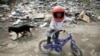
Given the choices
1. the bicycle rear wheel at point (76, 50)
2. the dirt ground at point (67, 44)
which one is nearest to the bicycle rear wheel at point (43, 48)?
the dirt ground at point (67, 44)

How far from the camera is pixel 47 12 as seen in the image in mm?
9867

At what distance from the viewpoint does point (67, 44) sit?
6328 mm

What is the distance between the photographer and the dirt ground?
5.88m

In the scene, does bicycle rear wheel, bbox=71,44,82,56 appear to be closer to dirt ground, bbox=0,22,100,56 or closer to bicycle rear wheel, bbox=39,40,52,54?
dirt ground, bbox=0,22,100,56

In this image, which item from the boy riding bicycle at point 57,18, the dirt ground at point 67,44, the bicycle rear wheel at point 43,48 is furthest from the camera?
the dirt ground at point 67,44

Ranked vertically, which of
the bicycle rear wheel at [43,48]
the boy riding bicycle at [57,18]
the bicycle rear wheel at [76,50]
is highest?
the boy riding bicycle at [57,18]

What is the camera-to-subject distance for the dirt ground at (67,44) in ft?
19.3

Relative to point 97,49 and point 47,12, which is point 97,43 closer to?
point 97,49

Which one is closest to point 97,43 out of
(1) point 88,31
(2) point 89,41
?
(2) point 89,41

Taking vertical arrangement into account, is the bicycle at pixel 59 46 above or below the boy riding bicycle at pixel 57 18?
below

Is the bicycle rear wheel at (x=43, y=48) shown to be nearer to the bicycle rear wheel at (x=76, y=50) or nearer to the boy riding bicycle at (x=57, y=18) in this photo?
the boy riding bicycle at (x=57, y=18)

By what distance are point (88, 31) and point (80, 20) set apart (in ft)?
4.23

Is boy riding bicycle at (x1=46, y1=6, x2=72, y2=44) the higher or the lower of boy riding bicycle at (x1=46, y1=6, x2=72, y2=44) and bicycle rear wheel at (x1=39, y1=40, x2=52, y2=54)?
the higher

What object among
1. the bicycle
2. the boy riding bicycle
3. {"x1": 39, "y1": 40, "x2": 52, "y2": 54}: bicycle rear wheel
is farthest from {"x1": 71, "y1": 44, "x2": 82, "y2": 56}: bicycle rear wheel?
{"x1": 39, "y1": 40, "x2": 52, "y2": 54}: bicycle rear wheel
